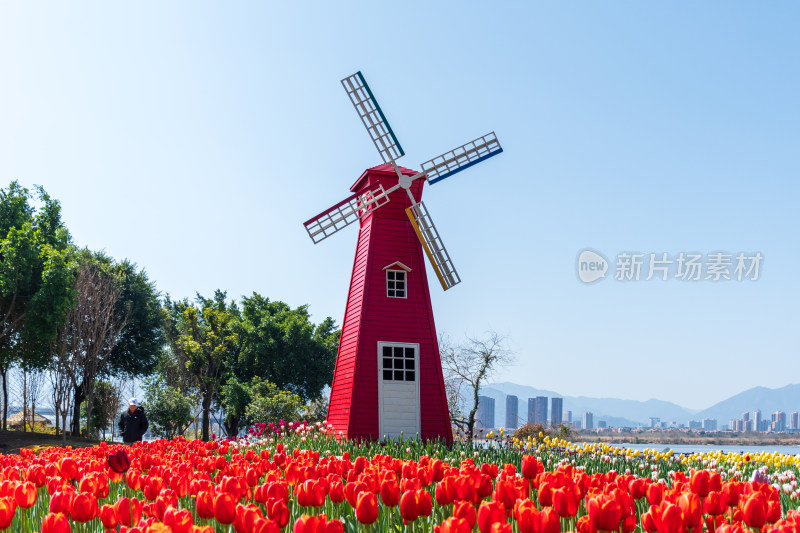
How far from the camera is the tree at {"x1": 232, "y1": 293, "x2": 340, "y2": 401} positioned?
39.9 meters

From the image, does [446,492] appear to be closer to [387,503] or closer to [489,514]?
[387,503]

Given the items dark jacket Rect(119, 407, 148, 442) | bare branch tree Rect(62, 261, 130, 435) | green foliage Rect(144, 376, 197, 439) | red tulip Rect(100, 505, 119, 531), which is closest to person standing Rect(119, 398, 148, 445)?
dark jacket Rect(119, 407, 148, 442)

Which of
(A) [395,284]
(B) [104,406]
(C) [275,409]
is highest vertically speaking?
(A) [395,284]

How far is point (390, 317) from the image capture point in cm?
1808

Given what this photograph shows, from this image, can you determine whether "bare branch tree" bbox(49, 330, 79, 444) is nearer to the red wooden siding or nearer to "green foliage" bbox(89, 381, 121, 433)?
"green foliage" bbox(89, 381, 121, 433)

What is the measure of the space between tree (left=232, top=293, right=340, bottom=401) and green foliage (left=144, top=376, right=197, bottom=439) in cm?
480

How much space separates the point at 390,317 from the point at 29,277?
18.9 m

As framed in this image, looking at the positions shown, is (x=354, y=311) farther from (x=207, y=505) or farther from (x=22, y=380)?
(x=22, y=380)

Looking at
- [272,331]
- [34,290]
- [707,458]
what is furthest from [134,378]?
[707,458]

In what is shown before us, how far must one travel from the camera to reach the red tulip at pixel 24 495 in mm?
4395

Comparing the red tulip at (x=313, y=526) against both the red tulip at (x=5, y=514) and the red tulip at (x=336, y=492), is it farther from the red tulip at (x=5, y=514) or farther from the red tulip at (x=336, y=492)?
the red tulip at (x=5, y=514)

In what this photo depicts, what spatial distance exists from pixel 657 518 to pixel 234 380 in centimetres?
3601

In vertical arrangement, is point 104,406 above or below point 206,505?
below

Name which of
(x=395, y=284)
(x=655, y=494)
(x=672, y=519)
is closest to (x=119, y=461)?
(x=655, y=494)
